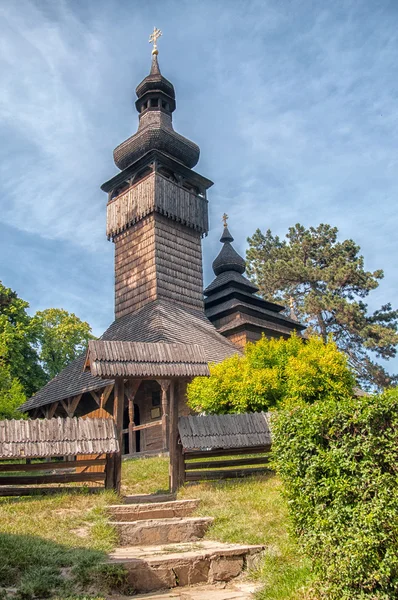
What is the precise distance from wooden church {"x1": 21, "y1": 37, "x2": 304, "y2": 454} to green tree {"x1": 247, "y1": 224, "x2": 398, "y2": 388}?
5648 mm

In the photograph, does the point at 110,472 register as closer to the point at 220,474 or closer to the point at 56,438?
the point at 56,438

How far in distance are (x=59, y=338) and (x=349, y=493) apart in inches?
1311

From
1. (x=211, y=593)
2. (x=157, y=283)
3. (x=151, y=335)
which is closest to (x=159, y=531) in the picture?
(x=211, y=593)

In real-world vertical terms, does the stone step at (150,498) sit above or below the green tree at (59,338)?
below

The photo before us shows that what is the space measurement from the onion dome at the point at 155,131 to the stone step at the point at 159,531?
20.0 meters

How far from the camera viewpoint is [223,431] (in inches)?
380

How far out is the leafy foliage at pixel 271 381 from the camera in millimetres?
12727

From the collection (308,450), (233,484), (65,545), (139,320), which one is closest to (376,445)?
(308,450)

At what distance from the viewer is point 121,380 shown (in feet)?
31.9

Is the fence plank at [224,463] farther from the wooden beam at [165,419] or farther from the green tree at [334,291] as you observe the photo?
the green tree at [334,291]

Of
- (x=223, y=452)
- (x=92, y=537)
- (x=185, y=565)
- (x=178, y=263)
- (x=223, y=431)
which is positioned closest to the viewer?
(x=185, y=565)

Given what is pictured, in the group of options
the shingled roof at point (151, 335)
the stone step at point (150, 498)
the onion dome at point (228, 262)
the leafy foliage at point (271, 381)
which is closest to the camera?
the stone step at point (150, 498)

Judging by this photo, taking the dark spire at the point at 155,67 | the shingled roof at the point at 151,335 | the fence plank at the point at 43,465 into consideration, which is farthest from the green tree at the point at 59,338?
the fence plank at the point at 43,465

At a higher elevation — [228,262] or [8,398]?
[228,262]
